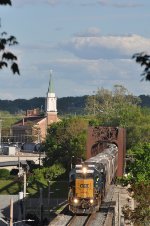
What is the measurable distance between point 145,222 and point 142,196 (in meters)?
1.86

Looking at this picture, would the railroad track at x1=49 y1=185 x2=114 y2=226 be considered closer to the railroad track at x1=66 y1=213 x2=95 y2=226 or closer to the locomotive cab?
the railroad track at x1=66 y1=213 x2=95 y2=226

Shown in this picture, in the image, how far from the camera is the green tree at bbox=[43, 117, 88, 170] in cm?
12344

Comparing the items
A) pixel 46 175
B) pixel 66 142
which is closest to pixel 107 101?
pixel 66 142

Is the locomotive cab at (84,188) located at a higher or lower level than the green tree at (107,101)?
lower

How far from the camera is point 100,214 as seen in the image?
166 ft

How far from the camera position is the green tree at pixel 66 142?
4860 inches

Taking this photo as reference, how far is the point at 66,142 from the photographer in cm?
12800

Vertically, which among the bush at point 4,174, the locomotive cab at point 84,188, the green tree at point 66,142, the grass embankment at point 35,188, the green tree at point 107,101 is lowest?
the grass embankment at point 35,188

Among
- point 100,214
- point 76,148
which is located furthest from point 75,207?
point 76,148

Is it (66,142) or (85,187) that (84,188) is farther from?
(66,142)

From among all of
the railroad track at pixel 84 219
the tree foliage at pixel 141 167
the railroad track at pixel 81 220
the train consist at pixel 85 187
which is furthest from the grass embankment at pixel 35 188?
the railroad track at pixel 81 220

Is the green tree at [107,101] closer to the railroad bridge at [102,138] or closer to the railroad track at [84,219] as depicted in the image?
the railroad bridge at [102,138]

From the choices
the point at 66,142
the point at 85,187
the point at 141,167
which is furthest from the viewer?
the point at 66,142

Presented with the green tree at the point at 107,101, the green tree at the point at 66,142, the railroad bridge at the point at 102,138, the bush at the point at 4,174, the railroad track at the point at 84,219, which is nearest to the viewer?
the railroad track at the point at 84,219
